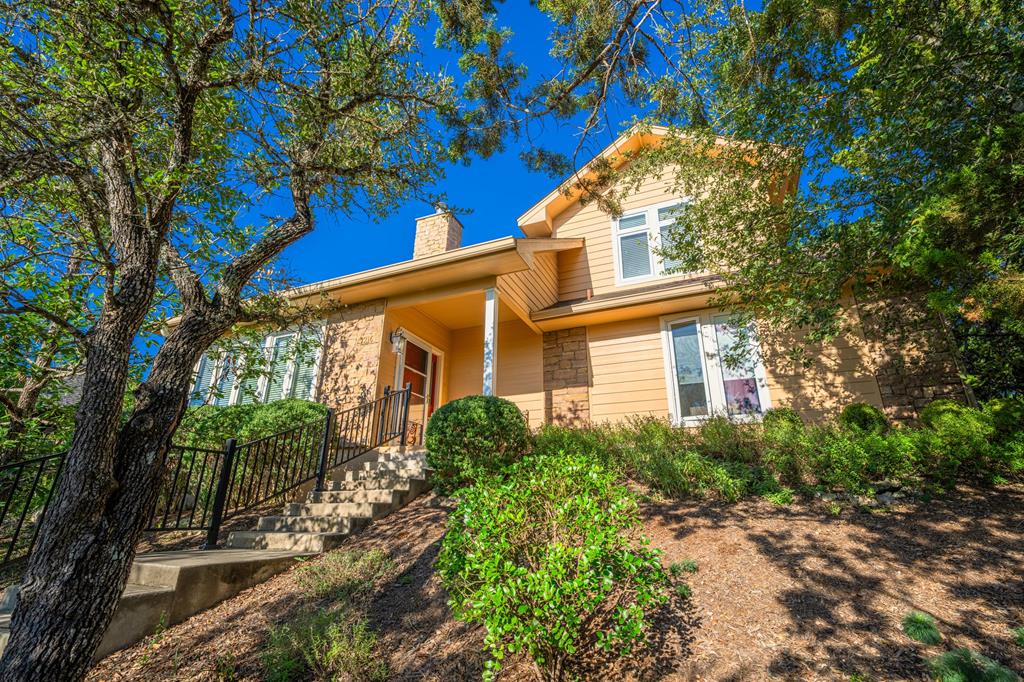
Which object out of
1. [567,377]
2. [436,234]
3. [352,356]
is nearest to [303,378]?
[352,356]

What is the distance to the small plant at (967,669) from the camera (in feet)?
7.18

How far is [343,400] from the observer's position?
8.57m

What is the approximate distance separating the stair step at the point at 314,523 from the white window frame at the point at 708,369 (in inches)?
218

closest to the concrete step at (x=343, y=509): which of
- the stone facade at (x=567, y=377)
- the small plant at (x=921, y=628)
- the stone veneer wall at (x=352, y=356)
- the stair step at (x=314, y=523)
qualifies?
the stair step at (x=314, y=523)

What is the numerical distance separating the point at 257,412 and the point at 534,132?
6.59 metres

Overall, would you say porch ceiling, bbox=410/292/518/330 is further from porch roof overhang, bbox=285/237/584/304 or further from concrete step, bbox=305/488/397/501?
concrete step, bbox=305/488/397/501

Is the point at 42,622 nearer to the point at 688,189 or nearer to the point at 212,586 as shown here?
the point at 212,586

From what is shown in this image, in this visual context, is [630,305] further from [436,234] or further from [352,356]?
[352,356]

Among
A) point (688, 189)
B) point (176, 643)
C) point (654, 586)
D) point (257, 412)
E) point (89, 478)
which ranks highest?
point (688, 189)

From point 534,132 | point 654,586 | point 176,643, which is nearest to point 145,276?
point 176,643

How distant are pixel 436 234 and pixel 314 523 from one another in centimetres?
704

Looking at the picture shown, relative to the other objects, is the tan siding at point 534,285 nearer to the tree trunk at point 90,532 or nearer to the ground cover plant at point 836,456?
the ground cover plant at point 836,456

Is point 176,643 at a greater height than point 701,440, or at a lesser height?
lesser

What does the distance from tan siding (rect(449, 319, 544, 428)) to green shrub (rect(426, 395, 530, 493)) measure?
266 centimetres
